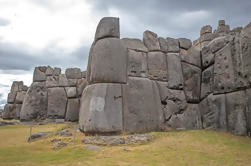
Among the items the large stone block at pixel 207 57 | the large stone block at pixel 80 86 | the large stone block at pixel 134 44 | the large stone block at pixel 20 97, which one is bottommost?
the large stone block at pixel 20 97

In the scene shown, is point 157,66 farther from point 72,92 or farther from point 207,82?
point 72,92

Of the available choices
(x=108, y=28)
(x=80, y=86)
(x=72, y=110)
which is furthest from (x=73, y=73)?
(x=108, y=28)

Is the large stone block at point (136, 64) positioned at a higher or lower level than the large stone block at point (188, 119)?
higher

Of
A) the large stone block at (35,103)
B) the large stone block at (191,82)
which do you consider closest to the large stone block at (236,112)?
the large stone block at (191,82)

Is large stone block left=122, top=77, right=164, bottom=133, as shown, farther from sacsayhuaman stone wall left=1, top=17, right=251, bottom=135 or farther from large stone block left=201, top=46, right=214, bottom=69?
large stone block left=201, top=46, right=214, bottom=69

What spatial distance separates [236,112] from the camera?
636cm

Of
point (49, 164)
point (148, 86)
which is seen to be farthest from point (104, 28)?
point (49, 164)

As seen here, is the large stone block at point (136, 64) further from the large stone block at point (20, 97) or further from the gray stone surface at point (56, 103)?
the large stone block at point (20, 97)

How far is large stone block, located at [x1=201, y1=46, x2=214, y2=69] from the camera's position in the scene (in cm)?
801

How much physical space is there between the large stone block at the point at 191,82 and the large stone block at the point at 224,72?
1.11 metres

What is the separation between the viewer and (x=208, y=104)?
773cm

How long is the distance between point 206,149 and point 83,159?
118 inches

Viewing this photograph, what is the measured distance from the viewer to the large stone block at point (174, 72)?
8.15 metres

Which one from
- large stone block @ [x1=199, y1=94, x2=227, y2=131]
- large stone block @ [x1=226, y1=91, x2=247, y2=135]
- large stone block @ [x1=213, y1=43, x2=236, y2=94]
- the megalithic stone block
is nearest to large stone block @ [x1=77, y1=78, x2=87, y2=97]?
the megalithic stone block
